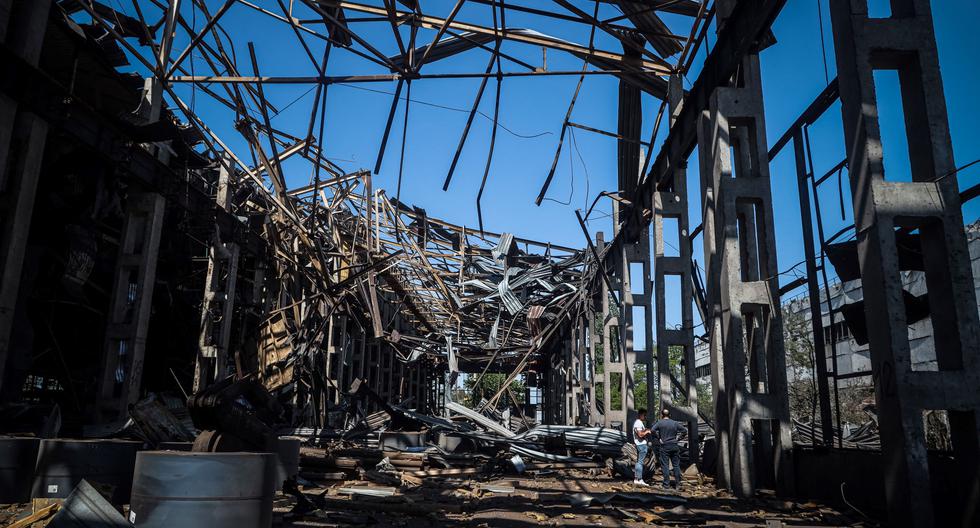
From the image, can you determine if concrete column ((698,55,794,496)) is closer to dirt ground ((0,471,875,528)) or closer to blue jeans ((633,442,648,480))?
dirt ground ((0,471,875,528))

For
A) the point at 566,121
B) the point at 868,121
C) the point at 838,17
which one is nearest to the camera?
the point at 868,121

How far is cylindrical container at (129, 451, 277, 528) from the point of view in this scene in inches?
179

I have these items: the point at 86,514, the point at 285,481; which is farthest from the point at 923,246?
the point at 86,514

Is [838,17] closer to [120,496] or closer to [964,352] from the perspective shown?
[964,352]

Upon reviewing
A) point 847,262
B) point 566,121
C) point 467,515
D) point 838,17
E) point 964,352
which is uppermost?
point 566,121

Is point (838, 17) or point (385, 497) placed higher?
point (838, 17)

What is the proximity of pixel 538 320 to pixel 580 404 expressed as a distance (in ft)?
11.5

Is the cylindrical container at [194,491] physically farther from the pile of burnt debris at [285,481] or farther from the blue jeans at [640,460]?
the blue jeans at [640,460]

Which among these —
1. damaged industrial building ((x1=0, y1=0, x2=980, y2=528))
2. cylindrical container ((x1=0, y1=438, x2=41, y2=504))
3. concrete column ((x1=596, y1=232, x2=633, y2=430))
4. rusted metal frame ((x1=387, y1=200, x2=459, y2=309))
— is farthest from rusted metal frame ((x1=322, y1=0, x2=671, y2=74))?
rusted metal frame ((x1=387, y1=200, x2=459, y2=309))

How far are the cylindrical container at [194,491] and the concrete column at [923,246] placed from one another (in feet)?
18.9

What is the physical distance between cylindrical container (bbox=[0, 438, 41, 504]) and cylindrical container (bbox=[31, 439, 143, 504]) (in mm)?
117

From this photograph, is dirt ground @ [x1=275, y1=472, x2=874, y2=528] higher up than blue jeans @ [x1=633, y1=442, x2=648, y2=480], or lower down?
lower down

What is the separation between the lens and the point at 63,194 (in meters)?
10.5

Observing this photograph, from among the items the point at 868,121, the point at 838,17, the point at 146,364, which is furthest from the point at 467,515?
the point at 146,364
